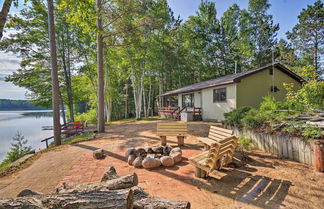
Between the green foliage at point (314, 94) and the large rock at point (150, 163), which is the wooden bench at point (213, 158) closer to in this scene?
the large rock at point (150, 163)

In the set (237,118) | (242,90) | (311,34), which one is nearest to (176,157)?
(237,118)

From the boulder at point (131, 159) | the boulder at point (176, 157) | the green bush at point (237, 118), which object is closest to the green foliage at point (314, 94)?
the green bush at point (237, 118)

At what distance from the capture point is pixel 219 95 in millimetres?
12031

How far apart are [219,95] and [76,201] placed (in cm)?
1194

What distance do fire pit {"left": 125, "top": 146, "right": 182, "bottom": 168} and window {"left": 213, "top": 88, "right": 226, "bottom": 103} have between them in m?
8.56

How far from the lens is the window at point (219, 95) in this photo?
11.6 meters

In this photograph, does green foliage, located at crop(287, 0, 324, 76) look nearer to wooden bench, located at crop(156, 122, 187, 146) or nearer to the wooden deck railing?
the wooden deck railing

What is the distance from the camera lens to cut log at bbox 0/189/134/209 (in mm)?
1590

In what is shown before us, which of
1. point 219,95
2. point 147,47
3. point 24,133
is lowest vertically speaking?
point 24,133

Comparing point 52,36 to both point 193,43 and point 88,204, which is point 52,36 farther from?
point 193,43

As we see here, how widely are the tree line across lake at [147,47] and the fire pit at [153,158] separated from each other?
4.03m

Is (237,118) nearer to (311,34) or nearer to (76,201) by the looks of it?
(76,201)

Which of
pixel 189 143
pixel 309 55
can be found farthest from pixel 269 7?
pixel 189 143

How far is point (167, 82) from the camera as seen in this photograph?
27.1m
